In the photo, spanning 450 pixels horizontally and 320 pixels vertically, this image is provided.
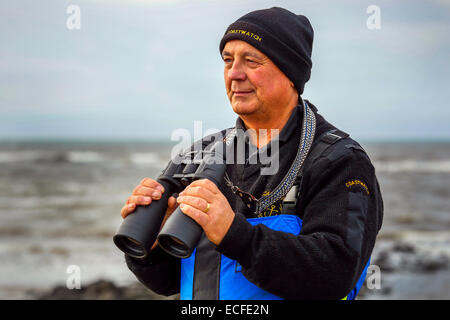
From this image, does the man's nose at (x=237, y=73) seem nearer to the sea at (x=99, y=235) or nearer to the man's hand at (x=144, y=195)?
the man's hand at (x=144, y=195)

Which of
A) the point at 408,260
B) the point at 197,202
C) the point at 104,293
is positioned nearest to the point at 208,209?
the point at 197,202

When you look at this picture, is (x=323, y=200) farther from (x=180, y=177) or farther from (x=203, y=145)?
(x=203, y=145)

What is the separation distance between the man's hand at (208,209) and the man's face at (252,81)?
2.30 feet

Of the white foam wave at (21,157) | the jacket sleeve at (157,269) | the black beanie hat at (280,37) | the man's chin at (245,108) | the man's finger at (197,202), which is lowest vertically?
the white foam wave at (21,157)

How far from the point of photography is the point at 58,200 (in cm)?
1880

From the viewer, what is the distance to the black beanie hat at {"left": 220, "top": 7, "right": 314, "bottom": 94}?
235 cm

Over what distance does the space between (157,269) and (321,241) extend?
971 millimetres

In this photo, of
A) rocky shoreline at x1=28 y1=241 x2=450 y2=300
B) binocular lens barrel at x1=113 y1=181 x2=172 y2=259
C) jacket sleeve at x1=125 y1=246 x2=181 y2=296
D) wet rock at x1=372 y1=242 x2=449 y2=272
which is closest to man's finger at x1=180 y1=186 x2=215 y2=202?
binocular lens barrel at x1=113 y1=181 x2=172 y2=259

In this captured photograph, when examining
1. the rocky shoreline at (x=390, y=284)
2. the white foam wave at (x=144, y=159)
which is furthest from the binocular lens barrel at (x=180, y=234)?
the white foam wave at (x=144, y=159)

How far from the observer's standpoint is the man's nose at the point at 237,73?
233cm

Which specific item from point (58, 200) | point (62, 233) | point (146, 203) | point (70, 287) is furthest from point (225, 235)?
point (58, 200)

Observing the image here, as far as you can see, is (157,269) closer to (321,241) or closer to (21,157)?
(321,241)

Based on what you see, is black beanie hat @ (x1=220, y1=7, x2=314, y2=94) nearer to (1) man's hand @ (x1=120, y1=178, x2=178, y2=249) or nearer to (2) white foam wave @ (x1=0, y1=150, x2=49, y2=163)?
(1) man's hand @ (x1=120, y1=178, x2=178, y2=249)

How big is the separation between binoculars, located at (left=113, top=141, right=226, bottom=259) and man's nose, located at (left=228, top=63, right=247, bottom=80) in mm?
366
